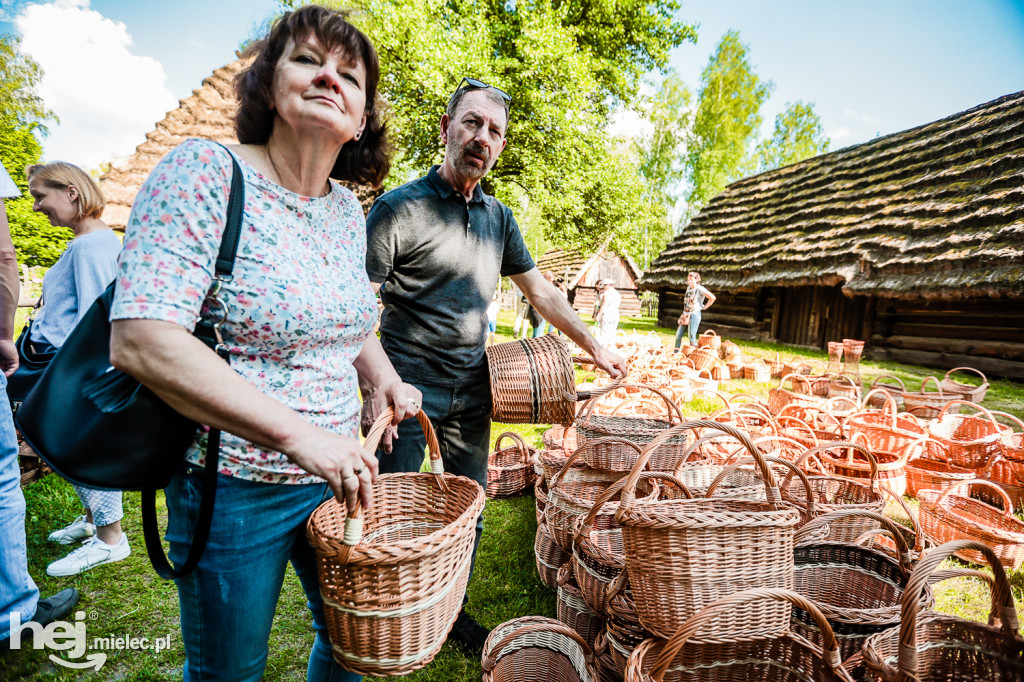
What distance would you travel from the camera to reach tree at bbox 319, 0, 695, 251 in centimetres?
1302

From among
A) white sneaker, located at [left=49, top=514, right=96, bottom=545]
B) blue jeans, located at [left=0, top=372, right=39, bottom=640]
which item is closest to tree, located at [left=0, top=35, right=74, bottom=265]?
white sneaker, located at [left=49, top=514, right=96, bottom=545]

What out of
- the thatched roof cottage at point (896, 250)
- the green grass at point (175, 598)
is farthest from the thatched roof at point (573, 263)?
the green grass at point (175, 598)

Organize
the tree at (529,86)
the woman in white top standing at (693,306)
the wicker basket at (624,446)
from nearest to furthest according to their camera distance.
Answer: the wicker basket at (624,446) → the woman in white top standing at (693,306) → the tree at (529,86)

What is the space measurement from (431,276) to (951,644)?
225 cm

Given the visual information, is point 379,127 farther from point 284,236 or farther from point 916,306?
point 916,306

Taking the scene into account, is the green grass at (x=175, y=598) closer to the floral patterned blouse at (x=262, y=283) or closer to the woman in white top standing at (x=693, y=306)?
the floral patterned blouse at (x=262, y=283)

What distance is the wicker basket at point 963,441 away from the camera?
347 cm

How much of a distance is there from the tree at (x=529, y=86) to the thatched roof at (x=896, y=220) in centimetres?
382

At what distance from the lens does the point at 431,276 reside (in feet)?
6.50

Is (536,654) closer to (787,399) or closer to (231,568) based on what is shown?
(231,568)

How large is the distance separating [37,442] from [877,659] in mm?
2226

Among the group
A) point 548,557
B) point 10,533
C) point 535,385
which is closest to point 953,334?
point 548,557

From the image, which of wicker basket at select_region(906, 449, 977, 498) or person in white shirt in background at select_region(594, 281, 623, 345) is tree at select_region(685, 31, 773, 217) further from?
wicker basket at select_region(906, 449, 977, 498)

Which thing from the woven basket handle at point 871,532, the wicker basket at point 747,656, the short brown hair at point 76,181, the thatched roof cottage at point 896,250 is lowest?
the wicker basket at point 747,656
